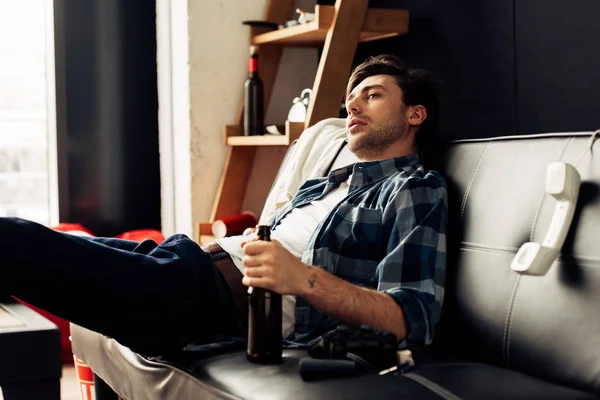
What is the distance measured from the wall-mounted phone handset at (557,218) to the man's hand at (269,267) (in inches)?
17.5

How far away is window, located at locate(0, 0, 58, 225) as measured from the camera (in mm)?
3834

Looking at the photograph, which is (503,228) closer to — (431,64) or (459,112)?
(459,112)

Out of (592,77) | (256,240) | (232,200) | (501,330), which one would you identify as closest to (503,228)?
(501,330)

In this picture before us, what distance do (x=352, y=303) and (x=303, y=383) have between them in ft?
0.91

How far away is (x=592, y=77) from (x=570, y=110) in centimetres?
12

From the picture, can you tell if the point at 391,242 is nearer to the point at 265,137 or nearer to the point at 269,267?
the point at 269,267

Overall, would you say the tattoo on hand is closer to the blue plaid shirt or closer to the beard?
the blue plaid shirt

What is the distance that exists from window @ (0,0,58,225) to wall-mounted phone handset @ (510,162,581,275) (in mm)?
2791

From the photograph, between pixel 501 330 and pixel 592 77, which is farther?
pixel 592 77

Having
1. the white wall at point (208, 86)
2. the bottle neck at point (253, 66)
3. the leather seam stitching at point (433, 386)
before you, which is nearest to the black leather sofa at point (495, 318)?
the leather seam stitching at point (433, 386)

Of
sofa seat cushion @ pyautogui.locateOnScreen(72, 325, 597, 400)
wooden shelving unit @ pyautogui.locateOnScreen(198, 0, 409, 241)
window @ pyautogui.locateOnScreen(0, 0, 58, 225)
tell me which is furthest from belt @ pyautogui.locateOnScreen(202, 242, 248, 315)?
window @ pyautogui.locateOnScreen(0, 0, 58, 225)

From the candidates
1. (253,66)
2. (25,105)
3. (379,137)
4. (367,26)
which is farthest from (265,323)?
(25,105)

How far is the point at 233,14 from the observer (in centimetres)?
362

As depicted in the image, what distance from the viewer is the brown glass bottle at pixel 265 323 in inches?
64.9
